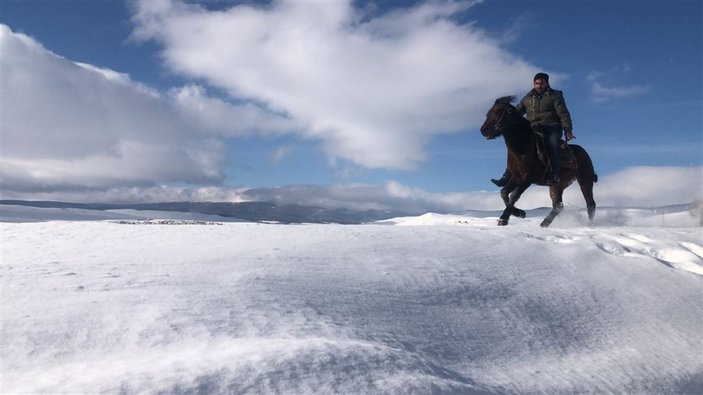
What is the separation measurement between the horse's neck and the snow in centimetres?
274

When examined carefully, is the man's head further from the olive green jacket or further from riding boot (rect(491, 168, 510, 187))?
riding boot (rect(491, 168, 510, 187))

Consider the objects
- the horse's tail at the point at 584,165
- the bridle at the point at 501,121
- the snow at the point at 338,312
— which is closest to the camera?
the snow at the point at 338,312

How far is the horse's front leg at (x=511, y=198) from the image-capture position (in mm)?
7655

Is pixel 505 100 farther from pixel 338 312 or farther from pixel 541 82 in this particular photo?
pixel 338 312

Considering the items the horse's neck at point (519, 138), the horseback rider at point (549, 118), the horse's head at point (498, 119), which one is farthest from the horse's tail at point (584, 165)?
the horse's head at point (498, 119)

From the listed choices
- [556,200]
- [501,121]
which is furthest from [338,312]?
[556,200]

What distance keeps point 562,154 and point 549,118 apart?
0.81m

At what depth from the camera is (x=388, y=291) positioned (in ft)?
10.7

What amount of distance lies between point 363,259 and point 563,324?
4.97 feet

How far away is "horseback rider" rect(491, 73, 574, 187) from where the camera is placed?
318 inches

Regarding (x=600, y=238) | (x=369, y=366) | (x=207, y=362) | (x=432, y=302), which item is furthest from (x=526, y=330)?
(x=600, y=238)

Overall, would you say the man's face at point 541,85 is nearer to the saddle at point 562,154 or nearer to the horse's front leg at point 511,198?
the saddle at point 562,154

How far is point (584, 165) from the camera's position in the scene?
9531 mm

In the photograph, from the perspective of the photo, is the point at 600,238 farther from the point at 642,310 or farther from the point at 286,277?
the point at 286,277
